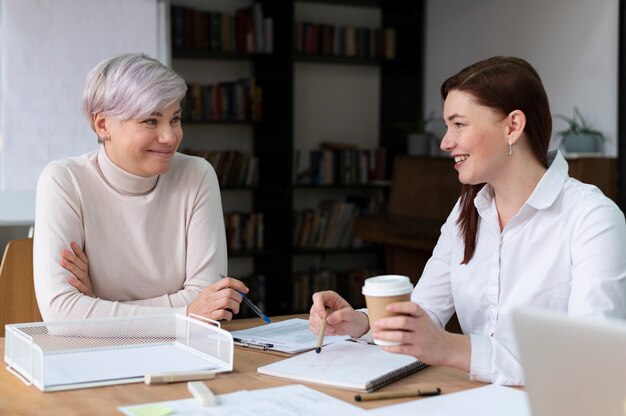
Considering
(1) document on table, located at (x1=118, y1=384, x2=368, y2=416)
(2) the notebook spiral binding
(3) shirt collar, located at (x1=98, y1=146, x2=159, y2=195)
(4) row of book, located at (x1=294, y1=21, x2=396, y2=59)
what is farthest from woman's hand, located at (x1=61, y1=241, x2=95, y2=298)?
(4) row of book, located at (x1=294, y1=21, x2=396, y2=59)

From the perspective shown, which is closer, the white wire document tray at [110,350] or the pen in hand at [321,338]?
the white wire document tray at [110,350]

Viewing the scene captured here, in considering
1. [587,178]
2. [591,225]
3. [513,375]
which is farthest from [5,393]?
[587,178]

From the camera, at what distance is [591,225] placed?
1.87 metres

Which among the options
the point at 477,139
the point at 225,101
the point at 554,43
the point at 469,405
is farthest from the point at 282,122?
the point at 469,405

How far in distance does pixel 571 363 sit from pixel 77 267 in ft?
5.07

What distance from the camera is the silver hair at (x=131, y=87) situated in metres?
2.40

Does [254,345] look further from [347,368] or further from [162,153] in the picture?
[162,153]

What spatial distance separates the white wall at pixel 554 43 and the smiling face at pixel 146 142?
330 cm

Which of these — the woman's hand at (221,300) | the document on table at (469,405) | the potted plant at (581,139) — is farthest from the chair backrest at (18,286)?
the potted plant at (581,139)

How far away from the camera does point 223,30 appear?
6.09 meters

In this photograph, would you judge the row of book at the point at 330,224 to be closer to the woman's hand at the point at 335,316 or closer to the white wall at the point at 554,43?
the white wall at the point at 554,43

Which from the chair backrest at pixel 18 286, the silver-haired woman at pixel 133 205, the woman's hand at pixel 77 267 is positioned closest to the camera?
the woman's hand at pixel 77 267

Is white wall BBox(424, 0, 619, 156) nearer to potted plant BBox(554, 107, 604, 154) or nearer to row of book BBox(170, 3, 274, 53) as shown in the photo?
potted plant BBox(554, 107, 604, 154)

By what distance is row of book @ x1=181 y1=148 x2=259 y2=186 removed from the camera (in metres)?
6.10
